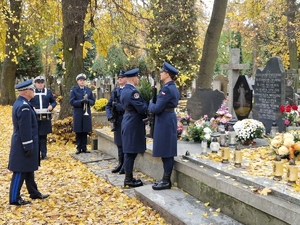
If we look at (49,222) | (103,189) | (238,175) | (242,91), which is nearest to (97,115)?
(242,91)

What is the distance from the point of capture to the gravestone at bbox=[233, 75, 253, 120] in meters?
8.79

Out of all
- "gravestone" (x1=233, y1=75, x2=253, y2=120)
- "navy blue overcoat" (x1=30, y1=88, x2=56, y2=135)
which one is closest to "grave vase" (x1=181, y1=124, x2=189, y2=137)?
"gravestone" (x1=233, y1=75, x2=253, y2=120)

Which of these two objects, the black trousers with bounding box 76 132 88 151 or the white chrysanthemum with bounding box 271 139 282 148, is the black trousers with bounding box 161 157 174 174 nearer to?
the white chrysanthemum with bounding box 271 139 282 148

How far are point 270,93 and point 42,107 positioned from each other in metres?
5.48

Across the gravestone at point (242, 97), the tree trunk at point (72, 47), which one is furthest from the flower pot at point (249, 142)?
the tree trunk at point (72, 47)

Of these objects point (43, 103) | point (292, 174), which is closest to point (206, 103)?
point (43, 103)

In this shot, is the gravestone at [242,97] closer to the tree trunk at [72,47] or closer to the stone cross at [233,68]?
the stone cross at [233,68]

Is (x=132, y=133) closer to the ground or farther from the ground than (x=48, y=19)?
closer to the ground

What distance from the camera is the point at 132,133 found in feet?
18.8

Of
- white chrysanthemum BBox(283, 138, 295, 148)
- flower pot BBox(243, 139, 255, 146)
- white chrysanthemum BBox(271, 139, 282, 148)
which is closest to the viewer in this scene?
white chrysanthemum BBox(283, 138, 295, 148)

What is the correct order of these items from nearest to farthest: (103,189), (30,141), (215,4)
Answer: (30,141), (103,189), (215,4)

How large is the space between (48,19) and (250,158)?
12876 millimetres

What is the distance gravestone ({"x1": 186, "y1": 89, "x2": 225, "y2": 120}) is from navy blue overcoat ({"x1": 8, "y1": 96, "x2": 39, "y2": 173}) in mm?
5431

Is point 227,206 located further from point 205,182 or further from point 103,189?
point 103,189
